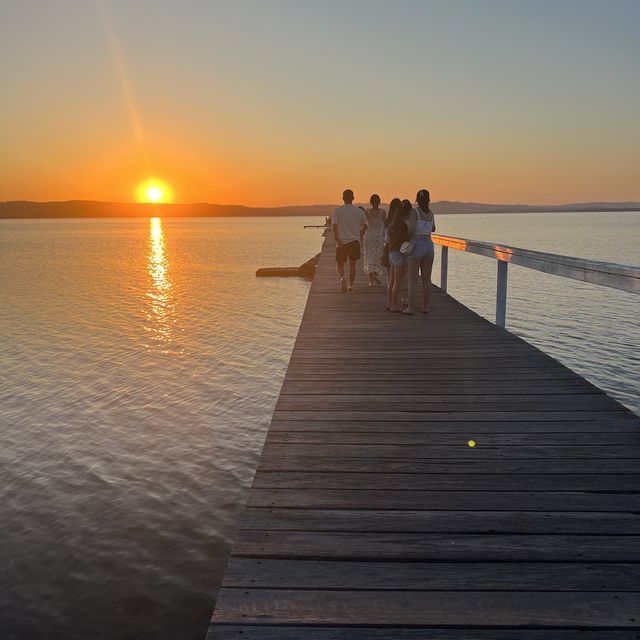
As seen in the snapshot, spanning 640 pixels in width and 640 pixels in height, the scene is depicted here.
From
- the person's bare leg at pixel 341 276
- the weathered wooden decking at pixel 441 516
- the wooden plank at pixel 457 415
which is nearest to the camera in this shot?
the weathered wooden decking at pixel 441 516

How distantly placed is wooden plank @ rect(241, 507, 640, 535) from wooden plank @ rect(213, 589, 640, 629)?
1.71 feet

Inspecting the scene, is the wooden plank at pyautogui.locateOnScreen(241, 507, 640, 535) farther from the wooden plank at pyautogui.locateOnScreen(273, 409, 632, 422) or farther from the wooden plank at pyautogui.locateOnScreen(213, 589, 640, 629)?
the wooden plank at pyautogui.locateOnScreen(273, 409, 632, 422)

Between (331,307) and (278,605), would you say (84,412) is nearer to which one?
(331,307)

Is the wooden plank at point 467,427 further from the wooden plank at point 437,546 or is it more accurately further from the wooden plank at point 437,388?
the wooden plank at point 437,546

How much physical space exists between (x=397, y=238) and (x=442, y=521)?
6.51 m

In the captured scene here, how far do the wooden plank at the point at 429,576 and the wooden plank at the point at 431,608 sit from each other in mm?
46

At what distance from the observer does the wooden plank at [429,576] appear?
8.16 feet

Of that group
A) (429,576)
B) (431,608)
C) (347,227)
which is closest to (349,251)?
(347,227)

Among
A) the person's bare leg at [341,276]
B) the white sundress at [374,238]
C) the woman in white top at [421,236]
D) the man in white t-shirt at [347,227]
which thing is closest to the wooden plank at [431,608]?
the woman in white top at [421,236]

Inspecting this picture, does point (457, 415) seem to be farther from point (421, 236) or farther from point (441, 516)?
point (421, 236)

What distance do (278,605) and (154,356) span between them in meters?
14.7

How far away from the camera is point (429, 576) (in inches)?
101

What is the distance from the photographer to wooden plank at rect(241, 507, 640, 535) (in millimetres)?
2951

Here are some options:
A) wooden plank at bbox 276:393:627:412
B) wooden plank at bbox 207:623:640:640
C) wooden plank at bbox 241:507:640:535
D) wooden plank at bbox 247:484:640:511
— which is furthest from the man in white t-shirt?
wooden plank at bbox 207:623:640:640
